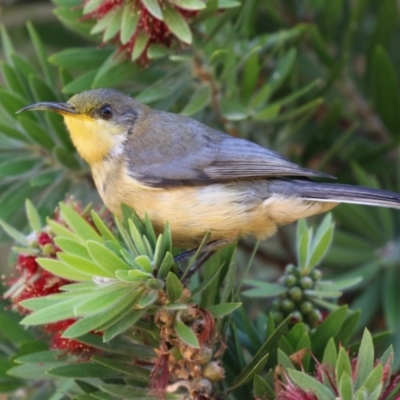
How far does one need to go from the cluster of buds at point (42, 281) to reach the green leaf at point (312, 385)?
80 cm

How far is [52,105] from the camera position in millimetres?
2928

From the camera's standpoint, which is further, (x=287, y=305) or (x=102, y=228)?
(x=287, y=305)

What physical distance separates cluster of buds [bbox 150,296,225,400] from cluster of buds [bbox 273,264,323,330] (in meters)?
0.41

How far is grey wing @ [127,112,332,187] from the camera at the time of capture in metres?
2.91

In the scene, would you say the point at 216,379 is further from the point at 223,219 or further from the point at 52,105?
the point at 52,105

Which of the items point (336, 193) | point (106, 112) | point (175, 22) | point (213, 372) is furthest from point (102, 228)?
point (106, 112)

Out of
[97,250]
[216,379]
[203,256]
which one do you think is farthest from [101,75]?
[216,379]

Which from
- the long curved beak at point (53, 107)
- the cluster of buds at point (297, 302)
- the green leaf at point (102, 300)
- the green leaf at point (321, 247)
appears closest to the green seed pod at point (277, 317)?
the cluster of buds at point (297, 302)

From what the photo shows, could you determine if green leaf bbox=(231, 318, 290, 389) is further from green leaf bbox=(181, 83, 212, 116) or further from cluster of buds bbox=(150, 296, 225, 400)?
green leaf bbox=(181, 83, 212, 116)

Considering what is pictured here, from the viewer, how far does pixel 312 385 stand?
5.94 feet

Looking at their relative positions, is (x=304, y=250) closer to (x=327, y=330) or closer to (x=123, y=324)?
(x=327, y=330)

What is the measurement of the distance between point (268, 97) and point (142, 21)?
81cm

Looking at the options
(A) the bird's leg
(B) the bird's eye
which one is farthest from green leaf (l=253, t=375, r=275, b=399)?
(B) the bird's eye

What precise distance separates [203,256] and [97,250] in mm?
943
